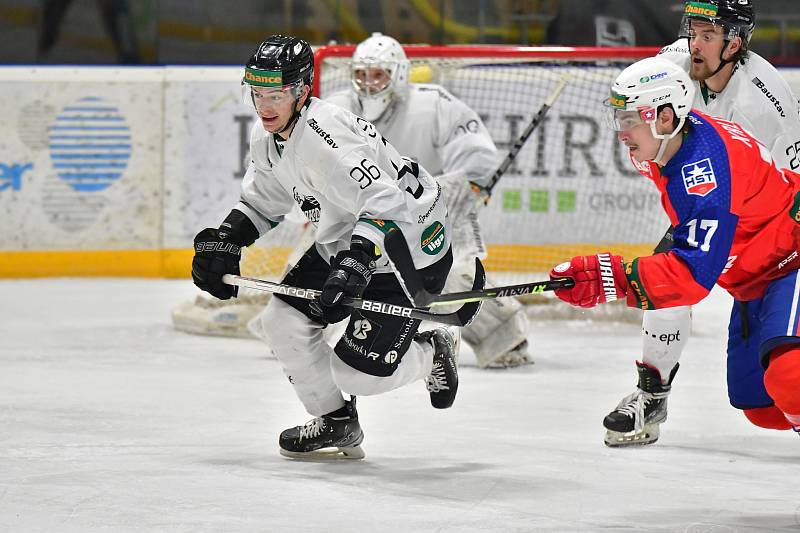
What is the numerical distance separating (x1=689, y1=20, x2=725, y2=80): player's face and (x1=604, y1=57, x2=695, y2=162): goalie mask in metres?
0.80

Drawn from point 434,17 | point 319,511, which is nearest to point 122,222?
point 434,17

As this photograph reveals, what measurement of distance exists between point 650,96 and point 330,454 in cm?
119

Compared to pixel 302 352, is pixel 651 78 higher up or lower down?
higher up

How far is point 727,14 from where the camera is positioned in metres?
3.70

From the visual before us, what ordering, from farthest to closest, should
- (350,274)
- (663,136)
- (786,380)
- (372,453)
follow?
(372,453) → (350,274) → (663,136) → (786,380)

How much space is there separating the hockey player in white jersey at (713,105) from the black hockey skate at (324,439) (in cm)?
70

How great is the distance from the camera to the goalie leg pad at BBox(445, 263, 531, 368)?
16.2ft

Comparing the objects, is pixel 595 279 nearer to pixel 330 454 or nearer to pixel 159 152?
pixel 330 454

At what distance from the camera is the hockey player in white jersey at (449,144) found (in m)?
5.00

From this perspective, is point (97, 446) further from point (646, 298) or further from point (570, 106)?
point (570, 106)

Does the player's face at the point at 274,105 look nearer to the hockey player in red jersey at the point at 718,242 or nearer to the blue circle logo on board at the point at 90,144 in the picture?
the hockey player in red jersey at the point at 718,242

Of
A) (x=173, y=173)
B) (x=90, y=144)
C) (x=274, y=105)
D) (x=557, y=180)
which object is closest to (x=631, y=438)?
(x=274, y=105)

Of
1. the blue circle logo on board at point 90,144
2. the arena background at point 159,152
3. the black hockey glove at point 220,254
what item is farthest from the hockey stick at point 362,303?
the blue circle logo on board at point 90,144

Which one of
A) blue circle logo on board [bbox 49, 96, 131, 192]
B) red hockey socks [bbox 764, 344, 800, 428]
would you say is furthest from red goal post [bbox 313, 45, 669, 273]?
red hockey socks [bbox 764, 344, 800, 428]
